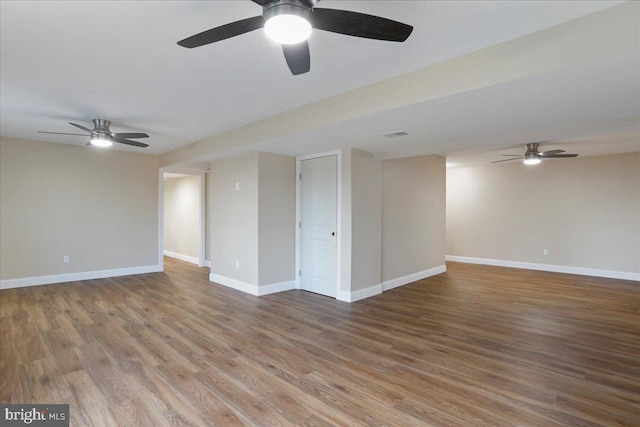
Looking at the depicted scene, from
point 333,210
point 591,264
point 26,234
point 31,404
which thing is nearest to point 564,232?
point 591,264

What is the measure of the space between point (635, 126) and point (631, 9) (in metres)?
1.91

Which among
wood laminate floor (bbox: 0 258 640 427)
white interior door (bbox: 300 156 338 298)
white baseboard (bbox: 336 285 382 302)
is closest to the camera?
wood laminate floor (bbox: 0 258 640 427)

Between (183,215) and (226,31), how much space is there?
7.48 metres

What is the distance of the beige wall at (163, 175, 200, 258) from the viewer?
7832 millimetres

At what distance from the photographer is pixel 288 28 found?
60.0 inches

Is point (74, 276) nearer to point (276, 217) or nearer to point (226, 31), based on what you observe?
point (276, 217)

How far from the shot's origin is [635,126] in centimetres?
308

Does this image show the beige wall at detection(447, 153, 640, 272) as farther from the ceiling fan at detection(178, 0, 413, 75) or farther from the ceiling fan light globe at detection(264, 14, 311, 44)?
the ceiling fan light globe at detection(264, 14, 311, 44)

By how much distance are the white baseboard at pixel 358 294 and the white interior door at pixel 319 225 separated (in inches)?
7.4

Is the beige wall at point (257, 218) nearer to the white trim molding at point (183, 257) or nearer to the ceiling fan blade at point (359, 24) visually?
the white trim molding at point (183, 257)

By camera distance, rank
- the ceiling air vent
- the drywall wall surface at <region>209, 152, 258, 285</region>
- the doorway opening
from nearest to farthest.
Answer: the ceiling air vent < the drywall wall surface at <region>209, 152, 258, 285</region> < the doorway opening

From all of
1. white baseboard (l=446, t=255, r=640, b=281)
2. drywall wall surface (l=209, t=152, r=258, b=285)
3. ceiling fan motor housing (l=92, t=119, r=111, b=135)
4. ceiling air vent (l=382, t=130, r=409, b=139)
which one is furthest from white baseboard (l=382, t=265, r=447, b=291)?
ceiling fan motor housing (l=92, t=119, r=111, b=135)

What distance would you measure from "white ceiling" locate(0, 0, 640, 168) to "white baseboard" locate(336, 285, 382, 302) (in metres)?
2.12

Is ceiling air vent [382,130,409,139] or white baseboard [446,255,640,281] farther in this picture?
white baseboard [446,255,640,281]
